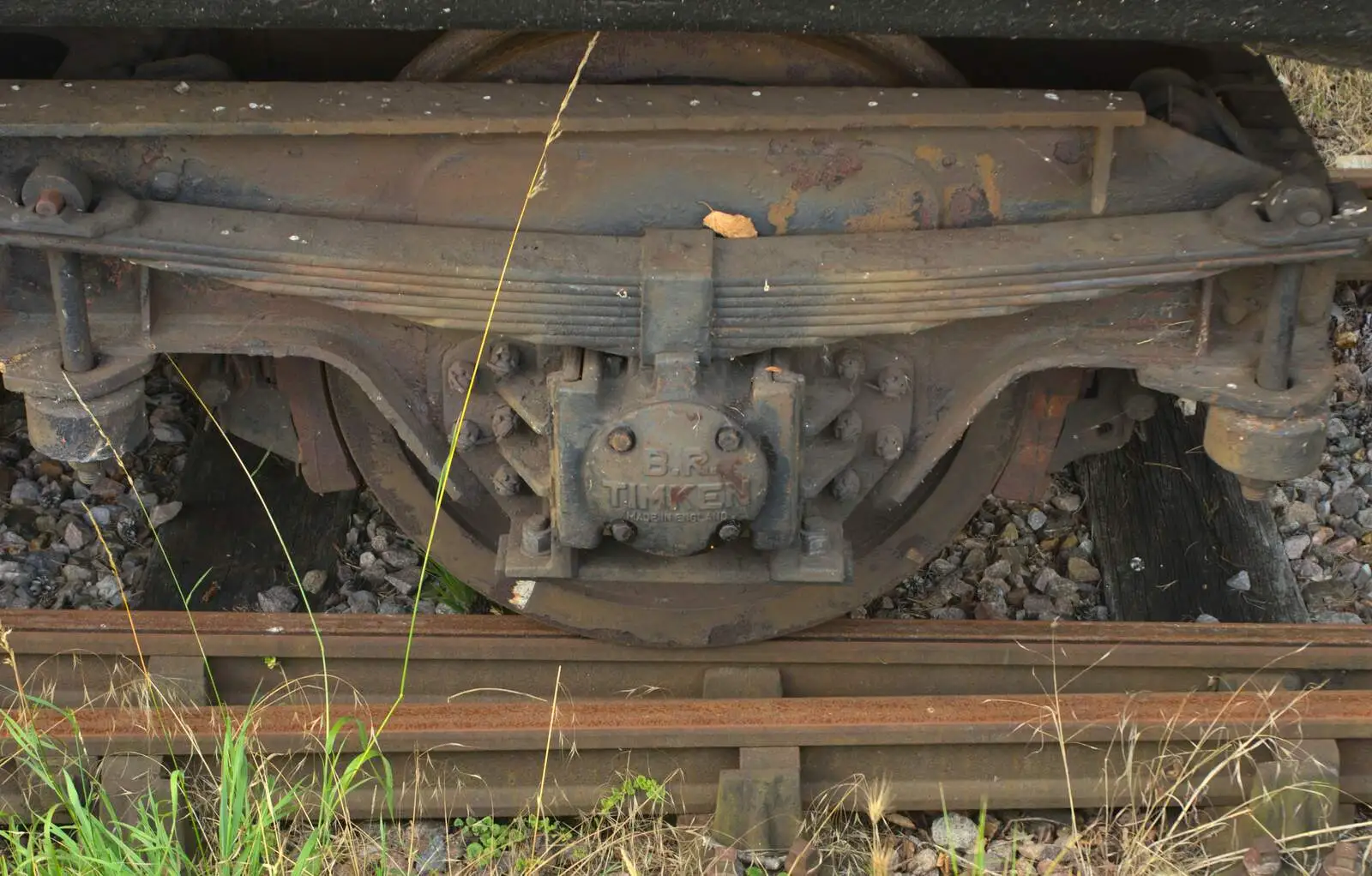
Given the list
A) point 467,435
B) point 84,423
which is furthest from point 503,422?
point 84,423

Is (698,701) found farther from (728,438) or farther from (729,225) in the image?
(729,225)

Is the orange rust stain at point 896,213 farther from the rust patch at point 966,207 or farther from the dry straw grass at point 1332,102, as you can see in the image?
the dry straw grass at point 1332,102

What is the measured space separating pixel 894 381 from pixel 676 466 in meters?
0.58

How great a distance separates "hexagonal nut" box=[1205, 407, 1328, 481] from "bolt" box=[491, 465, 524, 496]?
59.2 inches

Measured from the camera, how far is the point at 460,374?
123 inches

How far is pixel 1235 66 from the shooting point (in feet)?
11.2

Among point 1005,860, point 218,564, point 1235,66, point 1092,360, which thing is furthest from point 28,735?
point 1235,66

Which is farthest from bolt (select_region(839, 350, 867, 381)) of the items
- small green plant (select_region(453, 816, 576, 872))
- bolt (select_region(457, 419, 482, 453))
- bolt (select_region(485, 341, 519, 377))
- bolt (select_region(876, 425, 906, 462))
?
small green plant (select_region(453, 816, 576, 872))

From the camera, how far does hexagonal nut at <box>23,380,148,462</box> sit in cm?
300

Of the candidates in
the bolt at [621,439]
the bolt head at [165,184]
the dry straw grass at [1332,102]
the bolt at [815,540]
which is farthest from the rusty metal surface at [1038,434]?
the dry straw grass at [1332,102]

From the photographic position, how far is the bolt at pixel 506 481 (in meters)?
3.22

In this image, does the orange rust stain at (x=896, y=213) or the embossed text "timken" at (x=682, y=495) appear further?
the orange rust stain at (x=896, y=213)

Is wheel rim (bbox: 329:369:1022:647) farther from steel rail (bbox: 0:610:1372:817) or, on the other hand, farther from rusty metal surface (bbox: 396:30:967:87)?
rusty metal surface (bbox: 396:30:967:87)

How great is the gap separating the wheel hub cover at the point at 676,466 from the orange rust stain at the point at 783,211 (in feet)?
1.42
